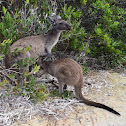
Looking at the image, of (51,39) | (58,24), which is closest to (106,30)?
(58,24)

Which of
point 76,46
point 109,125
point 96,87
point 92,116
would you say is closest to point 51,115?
point 92,116

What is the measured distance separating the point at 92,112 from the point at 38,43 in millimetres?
2207

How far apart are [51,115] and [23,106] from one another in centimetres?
60

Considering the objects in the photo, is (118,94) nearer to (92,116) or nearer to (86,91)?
(86,91)

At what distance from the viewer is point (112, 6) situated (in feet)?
19.8

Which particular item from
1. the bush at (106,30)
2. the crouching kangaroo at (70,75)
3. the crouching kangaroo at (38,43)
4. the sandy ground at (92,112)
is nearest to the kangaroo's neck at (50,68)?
the crouching kangaroo at (70,75)

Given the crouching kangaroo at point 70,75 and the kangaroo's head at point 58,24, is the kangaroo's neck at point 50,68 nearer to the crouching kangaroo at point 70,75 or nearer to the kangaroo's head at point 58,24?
the crouching kangaroo at point 70,75

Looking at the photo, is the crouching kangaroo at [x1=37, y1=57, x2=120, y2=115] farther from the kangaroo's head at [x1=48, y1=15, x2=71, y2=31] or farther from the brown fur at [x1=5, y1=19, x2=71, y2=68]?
the kangaroo's head at [x1=48, y1=15, x2=71, y2=31]

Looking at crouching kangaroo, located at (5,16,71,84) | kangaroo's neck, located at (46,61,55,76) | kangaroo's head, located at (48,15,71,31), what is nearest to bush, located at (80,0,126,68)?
kangaroo's head, located at (48,15,71,31)

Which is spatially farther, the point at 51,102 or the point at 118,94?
the point at 118,94

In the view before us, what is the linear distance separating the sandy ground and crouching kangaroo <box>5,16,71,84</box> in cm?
130

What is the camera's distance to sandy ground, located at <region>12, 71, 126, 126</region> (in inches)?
126

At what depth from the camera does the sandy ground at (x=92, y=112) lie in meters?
3.19

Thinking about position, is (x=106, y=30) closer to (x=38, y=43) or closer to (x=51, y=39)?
(x=51, y=39)
